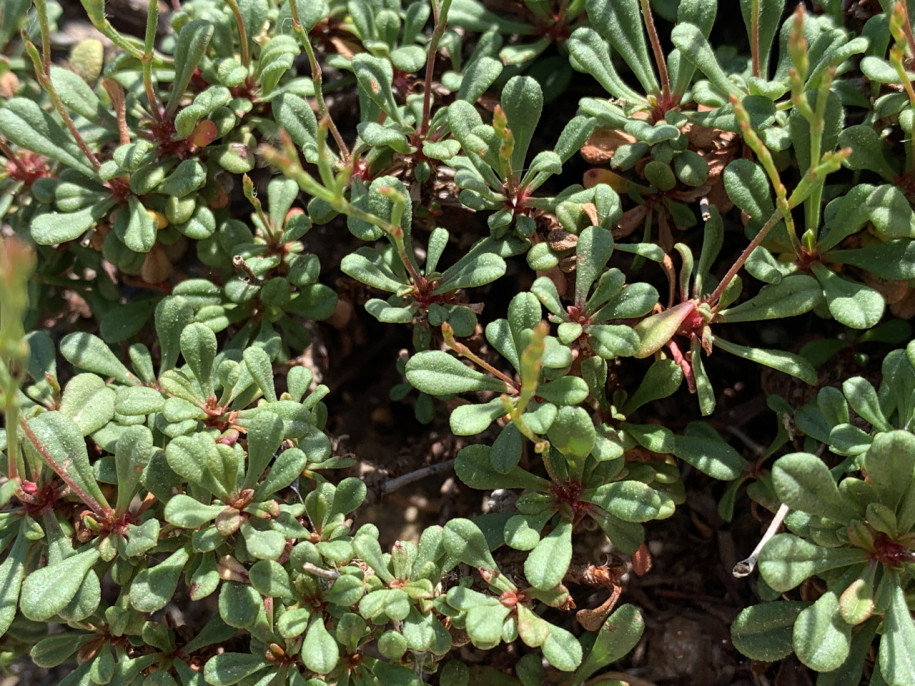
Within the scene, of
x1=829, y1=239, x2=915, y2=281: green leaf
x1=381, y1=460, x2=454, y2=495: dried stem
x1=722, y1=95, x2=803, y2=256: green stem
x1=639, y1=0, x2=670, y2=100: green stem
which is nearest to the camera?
x1=722, y1=95, x2=803, y2=256: green stem

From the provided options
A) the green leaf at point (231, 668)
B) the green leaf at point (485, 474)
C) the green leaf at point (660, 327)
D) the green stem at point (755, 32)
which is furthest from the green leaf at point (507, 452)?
the green stem at point (755, 32)

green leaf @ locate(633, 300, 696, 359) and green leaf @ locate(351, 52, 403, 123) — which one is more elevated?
green leaf @ locate(351, 52, 403, 123)

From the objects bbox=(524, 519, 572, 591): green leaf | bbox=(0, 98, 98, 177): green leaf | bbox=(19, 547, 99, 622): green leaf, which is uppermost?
bbox=(0, 98, 98, 177): green leaf

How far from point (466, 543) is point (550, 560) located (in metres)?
0.23

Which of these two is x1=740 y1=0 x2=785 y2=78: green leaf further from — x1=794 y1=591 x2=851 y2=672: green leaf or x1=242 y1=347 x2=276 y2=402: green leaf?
x1=242 y1=347 x2=276 y2=402: green leaf

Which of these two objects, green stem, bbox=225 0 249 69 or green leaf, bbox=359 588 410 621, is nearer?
green leaf, bbox=359 588 410 621

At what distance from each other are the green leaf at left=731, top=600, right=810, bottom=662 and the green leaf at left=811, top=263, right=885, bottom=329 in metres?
0.76

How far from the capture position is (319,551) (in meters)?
2.24

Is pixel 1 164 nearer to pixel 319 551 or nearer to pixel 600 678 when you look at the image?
pixel 319 551

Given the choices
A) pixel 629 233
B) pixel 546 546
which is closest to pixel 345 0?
pixel 629 233

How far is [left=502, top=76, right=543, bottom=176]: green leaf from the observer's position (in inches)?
97.0

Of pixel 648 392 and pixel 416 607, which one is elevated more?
pixel 648 392

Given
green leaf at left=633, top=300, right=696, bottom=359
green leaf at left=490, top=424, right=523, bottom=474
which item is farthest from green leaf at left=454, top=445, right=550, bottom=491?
green leaf at left=633, top=300, right=696, bottom=359

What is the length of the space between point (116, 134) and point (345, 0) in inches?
37.1
